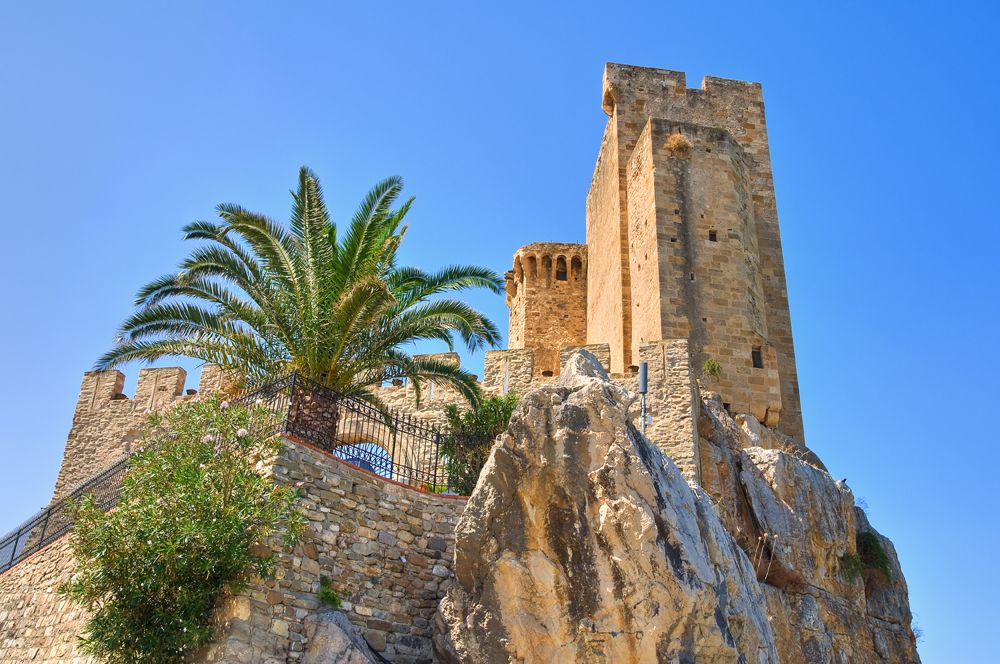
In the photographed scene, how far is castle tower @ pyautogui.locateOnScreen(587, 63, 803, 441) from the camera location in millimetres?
18359

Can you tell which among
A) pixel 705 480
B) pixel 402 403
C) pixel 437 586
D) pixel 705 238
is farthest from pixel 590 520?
pixel 705 238

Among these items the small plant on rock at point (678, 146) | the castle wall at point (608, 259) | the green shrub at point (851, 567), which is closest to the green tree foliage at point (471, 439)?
the castle wall at point (608, 259)

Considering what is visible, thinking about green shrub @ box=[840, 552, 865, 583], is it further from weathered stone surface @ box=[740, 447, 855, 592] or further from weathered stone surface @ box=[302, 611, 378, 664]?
weathered stone surface @ box=[302, 611, 378, 664]

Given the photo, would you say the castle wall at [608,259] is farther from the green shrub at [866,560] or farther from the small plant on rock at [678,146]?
the green shrub at [866,560]

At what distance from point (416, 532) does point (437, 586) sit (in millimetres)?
718

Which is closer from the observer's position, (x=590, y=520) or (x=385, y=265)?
(x=590, y=520)

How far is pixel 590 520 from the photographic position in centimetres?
1019

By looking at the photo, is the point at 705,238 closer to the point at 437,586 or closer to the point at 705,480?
the point at 705,480

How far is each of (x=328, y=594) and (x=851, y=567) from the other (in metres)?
10.0

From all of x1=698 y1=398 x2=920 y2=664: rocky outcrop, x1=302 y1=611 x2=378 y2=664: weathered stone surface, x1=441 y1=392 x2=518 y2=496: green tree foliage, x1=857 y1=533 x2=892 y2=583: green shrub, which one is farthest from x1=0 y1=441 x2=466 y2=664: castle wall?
x1=857 y1=533 x2=892 y2=583: green shrub

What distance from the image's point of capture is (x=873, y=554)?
17.1m

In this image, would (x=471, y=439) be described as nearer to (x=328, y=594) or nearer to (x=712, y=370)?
(x=328, y=594)

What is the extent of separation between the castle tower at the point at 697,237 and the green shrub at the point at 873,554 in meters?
2.68

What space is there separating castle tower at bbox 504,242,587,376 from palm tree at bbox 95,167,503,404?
1208 cm
